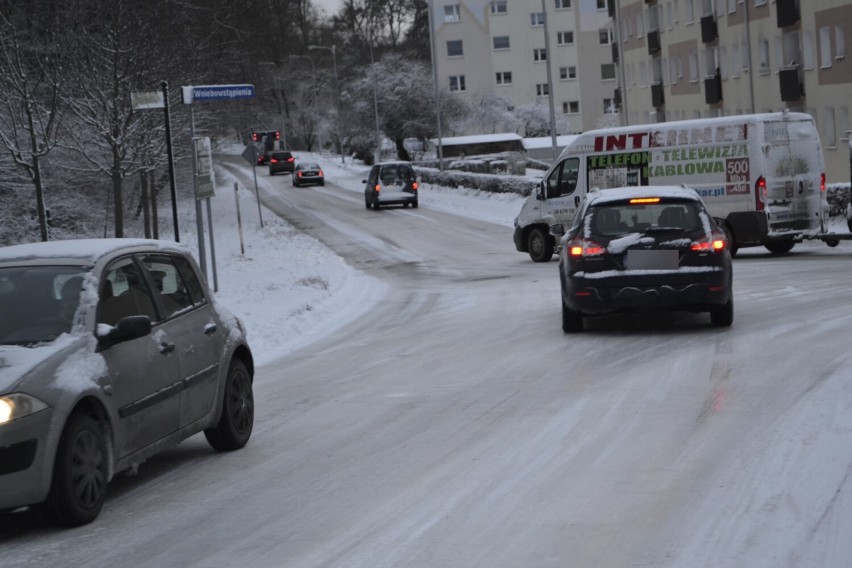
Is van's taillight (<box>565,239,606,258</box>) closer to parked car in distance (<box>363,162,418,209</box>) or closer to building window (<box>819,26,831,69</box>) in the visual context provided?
building window (<box>819,26,831,69</box>)

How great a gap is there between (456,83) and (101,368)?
10241 centimetres

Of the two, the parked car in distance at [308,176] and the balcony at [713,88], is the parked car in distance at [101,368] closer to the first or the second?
the balcony at [713,88]

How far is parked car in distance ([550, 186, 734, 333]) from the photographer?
13.6m

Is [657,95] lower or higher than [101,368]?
higher

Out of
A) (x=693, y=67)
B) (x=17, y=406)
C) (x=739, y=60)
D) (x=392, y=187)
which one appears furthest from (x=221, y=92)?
(x=693, y=67)

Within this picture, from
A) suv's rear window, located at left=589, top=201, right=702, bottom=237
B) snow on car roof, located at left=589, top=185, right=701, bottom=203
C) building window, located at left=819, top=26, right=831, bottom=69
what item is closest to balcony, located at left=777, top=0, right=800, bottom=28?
building window, located at left=819, top=26, right=831, bottom=69

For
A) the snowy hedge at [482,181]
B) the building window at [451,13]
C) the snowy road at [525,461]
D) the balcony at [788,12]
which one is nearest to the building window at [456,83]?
the building window at [451,13]

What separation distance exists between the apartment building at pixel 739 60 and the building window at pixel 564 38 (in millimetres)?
27013

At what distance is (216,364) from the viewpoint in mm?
8781

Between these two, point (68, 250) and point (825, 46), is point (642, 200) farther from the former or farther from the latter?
point (825, 46)

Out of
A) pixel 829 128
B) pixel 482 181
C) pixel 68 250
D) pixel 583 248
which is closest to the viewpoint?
pixel 68 250

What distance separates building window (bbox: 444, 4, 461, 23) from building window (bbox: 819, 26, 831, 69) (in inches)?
2508

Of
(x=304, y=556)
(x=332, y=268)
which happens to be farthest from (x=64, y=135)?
(x=304, y=556)

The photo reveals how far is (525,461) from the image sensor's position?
7824 millimetres
